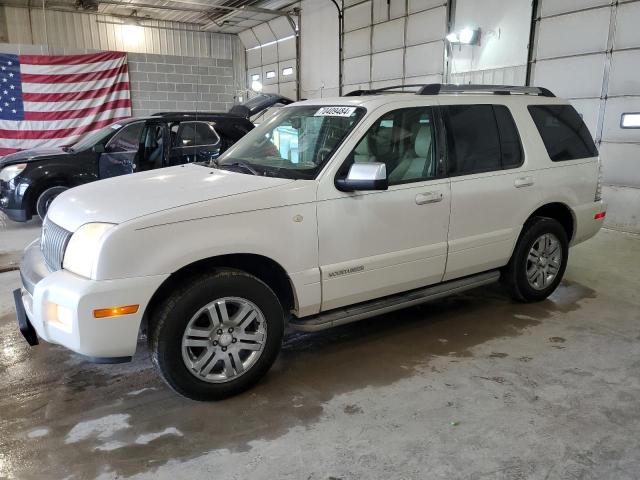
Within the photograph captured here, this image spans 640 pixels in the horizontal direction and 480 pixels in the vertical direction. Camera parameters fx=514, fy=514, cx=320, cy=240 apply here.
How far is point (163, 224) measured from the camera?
8.73 feet

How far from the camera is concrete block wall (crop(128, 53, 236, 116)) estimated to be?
1596cm

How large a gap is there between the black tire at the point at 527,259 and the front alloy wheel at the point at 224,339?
7.82ft

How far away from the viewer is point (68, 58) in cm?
1439

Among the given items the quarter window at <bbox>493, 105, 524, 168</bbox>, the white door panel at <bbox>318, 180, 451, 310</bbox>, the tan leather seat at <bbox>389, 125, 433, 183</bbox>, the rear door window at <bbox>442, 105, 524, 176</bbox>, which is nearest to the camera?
the white door panel at <bbox>318, 180, 451, 310</bbox>

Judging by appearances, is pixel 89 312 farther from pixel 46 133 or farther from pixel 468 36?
pixel 46 133

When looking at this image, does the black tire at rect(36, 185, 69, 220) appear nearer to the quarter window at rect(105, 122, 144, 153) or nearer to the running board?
the quarter window at rect(105, 122, 144, 153)

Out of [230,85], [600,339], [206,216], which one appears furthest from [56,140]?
[600,339]

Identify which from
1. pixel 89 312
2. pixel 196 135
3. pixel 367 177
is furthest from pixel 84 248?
pixel 196 135

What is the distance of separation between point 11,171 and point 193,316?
6382mm

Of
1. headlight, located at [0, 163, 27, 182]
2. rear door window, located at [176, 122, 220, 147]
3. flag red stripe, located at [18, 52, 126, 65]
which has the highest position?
flag red stripe, located at [18, 52, 126, 65]

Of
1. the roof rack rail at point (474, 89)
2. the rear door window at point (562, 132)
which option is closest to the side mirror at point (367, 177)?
the roof rack rail at point (474, 89)

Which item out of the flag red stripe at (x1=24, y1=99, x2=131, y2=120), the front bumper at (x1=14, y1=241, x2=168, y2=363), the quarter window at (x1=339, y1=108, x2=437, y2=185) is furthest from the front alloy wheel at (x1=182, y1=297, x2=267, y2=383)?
the flag red stripe at (x1=24, y1=99, x2=131, y2=120)

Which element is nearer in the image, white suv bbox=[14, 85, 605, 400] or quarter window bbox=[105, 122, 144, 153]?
white suv bbox=[14, 85, 605, 400]

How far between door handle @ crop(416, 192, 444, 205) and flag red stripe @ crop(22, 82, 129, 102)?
13.9m
